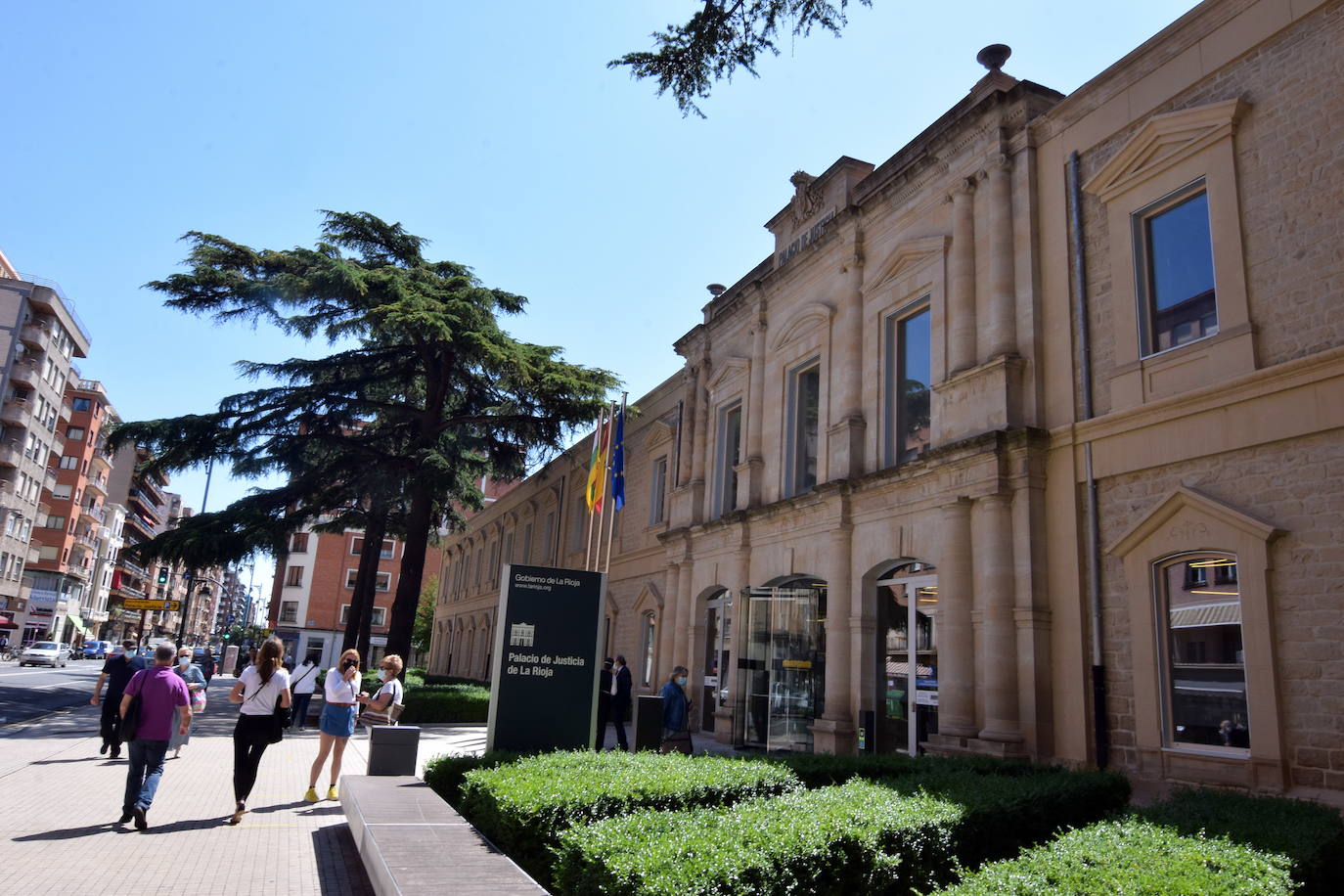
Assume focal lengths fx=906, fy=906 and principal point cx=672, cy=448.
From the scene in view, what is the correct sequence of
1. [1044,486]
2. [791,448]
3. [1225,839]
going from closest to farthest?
[1225,839] < [1044,486] < [791,448]

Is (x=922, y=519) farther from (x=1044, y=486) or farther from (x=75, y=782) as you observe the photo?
(x=75, y=782)

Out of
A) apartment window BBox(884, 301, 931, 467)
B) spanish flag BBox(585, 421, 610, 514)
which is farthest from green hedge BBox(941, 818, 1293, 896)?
spanish flag BBox(585, 421, 610, 514)

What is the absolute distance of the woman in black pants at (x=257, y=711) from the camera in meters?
9.21

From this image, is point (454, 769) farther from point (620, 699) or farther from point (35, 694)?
point (35, 694)

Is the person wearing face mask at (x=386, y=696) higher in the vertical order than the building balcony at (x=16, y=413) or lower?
lower

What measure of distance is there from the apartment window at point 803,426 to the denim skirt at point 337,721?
10491 mm

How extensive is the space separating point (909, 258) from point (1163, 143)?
5110 mm

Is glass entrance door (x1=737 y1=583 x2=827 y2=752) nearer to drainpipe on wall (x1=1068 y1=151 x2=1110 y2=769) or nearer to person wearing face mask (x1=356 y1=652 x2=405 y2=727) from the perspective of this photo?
drainpipe on wall (x1=1068 y1=151 x2=1110 y2=769)

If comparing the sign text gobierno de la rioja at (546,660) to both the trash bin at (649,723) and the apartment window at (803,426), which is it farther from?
the apartment window at (803,426)

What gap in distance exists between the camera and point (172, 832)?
842 cm

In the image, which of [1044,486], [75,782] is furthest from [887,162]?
[75,782]

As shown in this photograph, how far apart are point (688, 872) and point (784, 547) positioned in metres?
13.1

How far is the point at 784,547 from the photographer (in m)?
18.0

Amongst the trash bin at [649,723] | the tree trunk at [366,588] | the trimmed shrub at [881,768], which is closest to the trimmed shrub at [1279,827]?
the trimmed shrub at [881,768]
